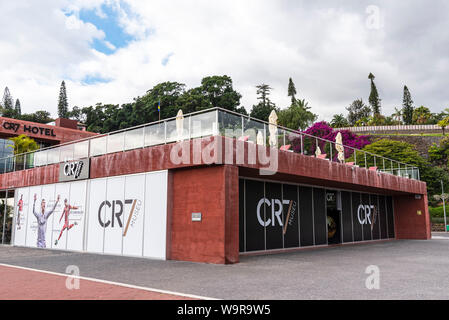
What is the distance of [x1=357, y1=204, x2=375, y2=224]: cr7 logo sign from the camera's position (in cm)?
2184

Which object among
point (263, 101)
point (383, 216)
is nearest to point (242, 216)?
point (383, 216)

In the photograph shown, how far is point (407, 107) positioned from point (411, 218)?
6666 centimetres

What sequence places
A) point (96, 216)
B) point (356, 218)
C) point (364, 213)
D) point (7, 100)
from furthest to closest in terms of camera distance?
point (7, 100), point (364, 213), point (356, 218), point (96, 216)

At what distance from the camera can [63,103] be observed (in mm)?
89562

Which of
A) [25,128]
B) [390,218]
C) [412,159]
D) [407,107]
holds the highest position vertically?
[407,107]

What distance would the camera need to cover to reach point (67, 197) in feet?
57.0

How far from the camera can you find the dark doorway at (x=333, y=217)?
62.5 ft

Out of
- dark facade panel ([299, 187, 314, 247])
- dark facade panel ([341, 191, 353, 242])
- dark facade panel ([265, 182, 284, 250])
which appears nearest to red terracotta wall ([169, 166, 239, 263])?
dark facade panel ([265, 182, 284, 250])

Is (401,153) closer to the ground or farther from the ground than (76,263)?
farther from the ground

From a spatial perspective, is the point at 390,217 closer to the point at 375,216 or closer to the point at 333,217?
the point at 375,216

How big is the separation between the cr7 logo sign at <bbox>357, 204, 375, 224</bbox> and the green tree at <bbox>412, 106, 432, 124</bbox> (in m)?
63.8
